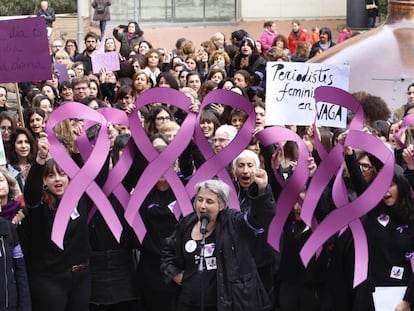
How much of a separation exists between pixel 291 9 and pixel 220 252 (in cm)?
2159

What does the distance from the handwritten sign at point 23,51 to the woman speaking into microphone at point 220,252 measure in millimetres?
2641

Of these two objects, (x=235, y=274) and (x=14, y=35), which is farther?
(x=14, y=35)

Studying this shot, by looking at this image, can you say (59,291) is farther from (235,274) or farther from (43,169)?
(235,274)

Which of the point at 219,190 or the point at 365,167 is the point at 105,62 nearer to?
the point at 365,167

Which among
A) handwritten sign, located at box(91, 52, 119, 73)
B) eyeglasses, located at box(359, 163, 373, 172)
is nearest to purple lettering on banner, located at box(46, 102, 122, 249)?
eyeglasses, located at box(359, 163, 373, 172)

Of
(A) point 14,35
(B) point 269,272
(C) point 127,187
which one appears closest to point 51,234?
(C) point 127,187

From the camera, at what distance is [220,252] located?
6.79 meters

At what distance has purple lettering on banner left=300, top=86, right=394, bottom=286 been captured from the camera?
22.7 feet

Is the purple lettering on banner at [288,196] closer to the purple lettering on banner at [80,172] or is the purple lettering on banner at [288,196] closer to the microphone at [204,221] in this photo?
the microphone at [204,221]

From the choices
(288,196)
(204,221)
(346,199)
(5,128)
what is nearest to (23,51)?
(5,128)

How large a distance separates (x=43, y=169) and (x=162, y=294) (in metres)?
1.31

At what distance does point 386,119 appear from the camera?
403 inches

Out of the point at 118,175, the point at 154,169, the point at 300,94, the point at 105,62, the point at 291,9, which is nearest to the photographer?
the point at 154,169

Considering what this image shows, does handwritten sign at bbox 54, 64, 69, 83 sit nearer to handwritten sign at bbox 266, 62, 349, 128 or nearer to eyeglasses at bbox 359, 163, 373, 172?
handwritten sign at bbox 266, 62, 349, 128
